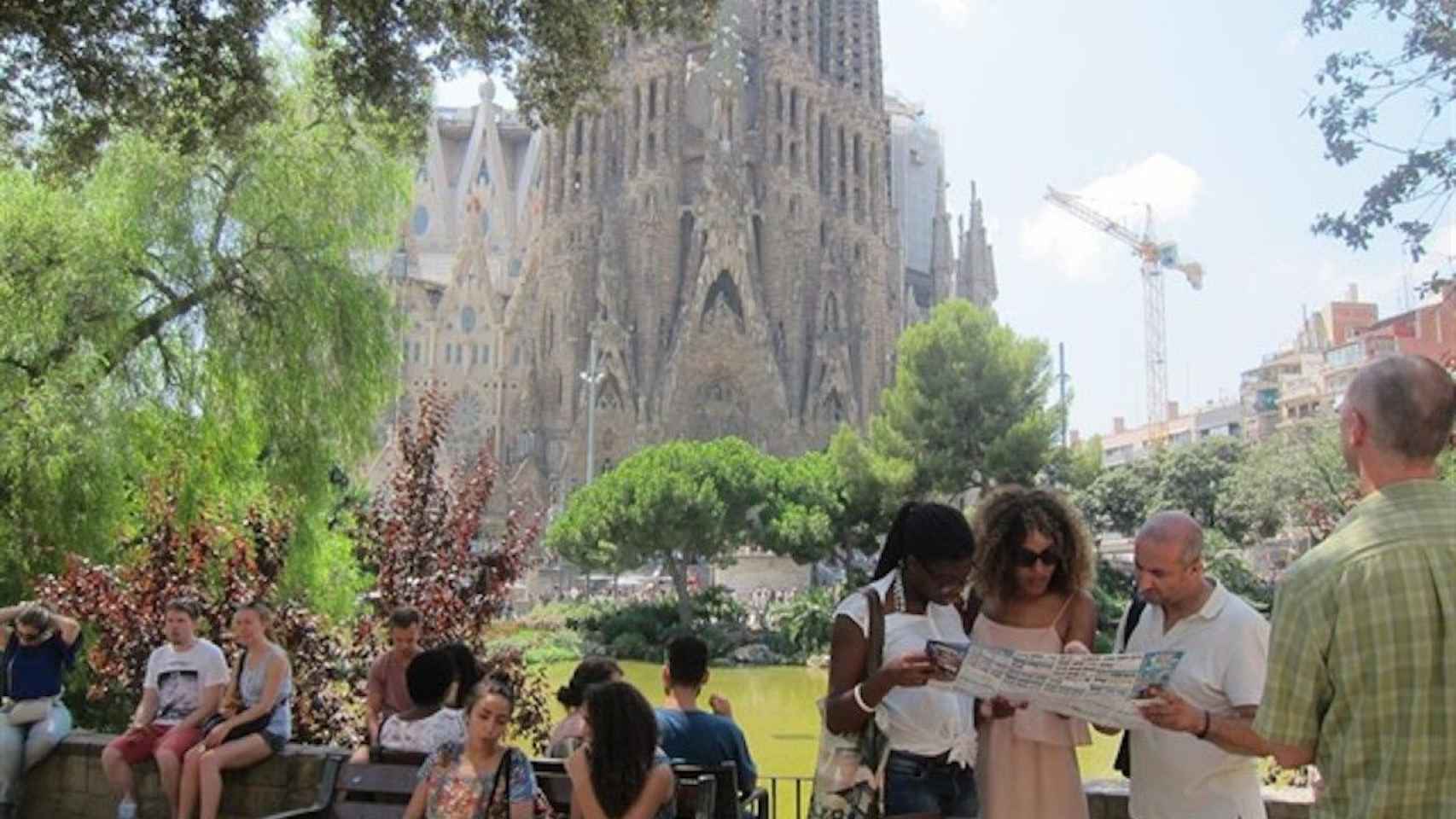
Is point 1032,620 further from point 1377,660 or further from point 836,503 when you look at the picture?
point 836,503

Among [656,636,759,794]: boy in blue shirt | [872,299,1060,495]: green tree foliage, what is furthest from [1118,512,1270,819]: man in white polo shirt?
[872,299,1060,495]: green tree foliage

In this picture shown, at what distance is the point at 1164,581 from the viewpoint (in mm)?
3389

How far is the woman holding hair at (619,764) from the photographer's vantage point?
3.77m

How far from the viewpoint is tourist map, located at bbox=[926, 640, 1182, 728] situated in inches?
112

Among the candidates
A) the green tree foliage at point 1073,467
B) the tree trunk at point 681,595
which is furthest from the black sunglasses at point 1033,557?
the green tree foliage at point 1073,467

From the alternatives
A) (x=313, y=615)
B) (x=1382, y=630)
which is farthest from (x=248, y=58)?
(x=1382, y=630)

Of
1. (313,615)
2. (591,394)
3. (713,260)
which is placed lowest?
(313,615)

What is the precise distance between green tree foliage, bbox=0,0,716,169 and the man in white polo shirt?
5.50 metres

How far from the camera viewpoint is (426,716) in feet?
16.3

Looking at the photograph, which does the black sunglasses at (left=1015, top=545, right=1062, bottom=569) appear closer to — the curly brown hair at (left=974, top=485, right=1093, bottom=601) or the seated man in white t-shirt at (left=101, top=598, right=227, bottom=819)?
the curly brown hair at (left=974, top=485, right=1093, bottom=601)

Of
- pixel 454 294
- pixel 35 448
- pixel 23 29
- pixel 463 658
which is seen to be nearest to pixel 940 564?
pixel 463 658

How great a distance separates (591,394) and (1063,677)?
136 feet

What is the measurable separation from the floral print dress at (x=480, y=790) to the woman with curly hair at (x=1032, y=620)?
161 cm

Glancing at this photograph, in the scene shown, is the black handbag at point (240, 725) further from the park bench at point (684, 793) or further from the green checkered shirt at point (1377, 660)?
the green checkered shirt at point (1377, 660)
